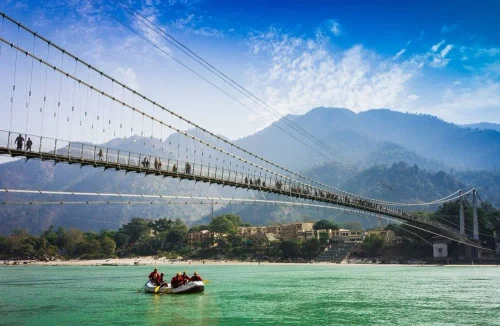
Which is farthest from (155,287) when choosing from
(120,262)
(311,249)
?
(120,262)

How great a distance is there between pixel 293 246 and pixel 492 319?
311ft

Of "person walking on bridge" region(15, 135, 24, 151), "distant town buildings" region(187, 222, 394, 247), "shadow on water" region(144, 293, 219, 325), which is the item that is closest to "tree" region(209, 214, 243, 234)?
"distant town buildings" region(187, 222, 394, 247)

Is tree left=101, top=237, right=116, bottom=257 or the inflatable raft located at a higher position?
the inflatable raft

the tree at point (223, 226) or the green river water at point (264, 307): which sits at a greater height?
the tree at point (223, 226)

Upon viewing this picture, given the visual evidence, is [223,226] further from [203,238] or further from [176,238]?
[176,238]

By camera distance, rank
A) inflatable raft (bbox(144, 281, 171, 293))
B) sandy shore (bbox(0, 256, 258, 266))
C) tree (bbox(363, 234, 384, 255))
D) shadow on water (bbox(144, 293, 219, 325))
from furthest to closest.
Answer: sandy shore (bbox(0, 256, 258, 266))
tree (bbox(363, 234, 384, 255))
inflatable raft (bbox(144, 281, 171, 293))
shadow on water (bbox(144, 293, 219, 325))

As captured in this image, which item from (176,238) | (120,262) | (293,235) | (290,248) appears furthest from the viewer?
(176,238)

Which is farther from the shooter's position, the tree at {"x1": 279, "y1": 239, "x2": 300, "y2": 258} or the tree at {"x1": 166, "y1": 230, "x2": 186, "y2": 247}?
the tree at {"x1": 166, "y1": 230, "x2": 186, "y2": 247}

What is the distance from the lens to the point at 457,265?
91875mm

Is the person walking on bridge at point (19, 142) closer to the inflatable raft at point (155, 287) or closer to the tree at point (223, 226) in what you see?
the inflatable raft at point (155, 287)

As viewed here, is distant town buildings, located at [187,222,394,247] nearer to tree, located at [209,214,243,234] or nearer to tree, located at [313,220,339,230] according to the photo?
tree, located at [209,214,243,234]

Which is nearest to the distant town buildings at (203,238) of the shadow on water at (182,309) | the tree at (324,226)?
the tree at (324,226)

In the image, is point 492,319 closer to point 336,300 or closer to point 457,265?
point 336,300

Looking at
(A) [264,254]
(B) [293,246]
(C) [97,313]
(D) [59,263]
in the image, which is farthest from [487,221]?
(D) [59,263]
